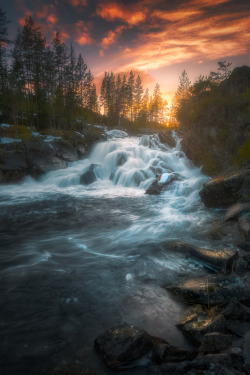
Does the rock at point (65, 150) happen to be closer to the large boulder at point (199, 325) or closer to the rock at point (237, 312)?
the large boulder at point (199, 325)

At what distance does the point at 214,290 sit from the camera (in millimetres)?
5012

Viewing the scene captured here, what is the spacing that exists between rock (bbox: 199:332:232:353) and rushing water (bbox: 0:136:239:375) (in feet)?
1.94

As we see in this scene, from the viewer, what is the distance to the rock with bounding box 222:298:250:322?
4.28 metres

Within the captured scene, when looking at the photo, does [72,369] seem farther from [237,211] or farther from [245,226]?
[237,211]

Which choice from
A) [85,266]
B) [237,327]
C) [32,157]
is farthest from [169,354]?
[32,157]

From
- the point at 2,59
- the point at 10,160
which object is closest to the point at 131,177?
the point at 10,160

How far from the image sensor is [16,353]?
12.7ft

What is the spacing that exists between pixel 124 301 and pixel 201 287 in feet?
6.46

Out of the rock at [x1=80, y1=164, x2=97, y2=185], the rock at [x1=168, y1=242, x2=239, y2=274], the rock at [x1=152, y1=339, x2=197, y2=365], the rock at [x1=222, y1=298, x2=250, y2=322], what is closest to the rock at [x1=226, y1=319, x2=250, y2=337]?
the rock at [x1=222, y1=298, x2=250, y2=322]

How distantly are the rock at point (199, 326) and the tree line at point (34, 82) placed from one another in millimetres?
30831

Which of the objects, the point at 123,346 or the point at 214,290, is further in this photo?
the point at 214,290

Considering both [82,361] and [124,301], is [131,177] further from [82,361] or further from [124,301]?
[82,361]

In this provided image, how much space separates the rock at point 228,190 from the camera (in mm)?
12055

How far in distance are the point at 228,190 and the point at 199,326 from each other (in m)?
10.4
